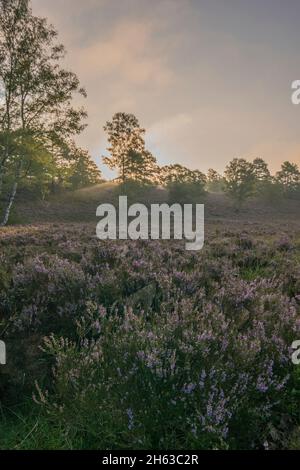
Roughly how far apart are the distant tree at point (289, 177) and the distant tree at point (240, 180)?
2644cm

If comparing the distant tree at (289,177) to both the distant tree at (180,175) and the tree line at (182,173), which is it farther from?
the distant tree at (180,175)

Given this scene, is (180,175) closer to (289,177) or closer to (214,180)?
(289,177)

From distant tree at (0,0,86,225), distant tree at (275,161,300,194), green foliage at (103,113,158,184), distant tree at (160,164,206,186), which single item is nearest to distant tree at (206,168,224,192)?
distant tree at (275,161,300,194)

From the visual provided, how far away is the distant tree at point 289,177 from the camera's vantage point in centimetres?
7325

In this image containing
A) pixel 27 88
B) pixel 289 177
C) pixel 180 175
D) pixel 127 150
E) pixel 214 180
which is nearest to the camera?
pixel 27 88

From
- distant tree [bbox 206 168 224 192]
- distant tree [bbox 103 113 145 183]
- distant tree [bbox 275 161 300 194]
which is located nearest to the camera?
distant tree [bbox 103 113 145 183]

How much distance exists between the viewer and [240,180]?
50688 mm

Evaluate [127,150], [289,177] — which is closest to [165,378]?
[127,150]

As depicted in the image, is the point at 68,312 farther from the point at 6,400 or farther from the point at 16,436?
the point at 16,436

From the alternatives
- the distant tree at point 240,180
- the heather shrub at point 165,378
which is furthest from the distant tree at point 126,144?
the heather shrub at point 165,378

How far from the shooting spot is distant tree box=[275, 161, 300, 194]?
73250mm

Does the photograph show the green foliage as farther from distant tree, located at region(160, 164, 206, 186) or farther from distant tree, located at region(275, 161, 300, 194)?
distant tree, located at region(275, 161, 300, 194)

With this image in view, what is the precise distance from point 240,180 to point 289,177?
30.6 meters

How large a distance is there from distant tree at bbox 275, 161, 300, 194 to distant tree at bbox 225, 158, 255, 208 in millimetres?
26443
